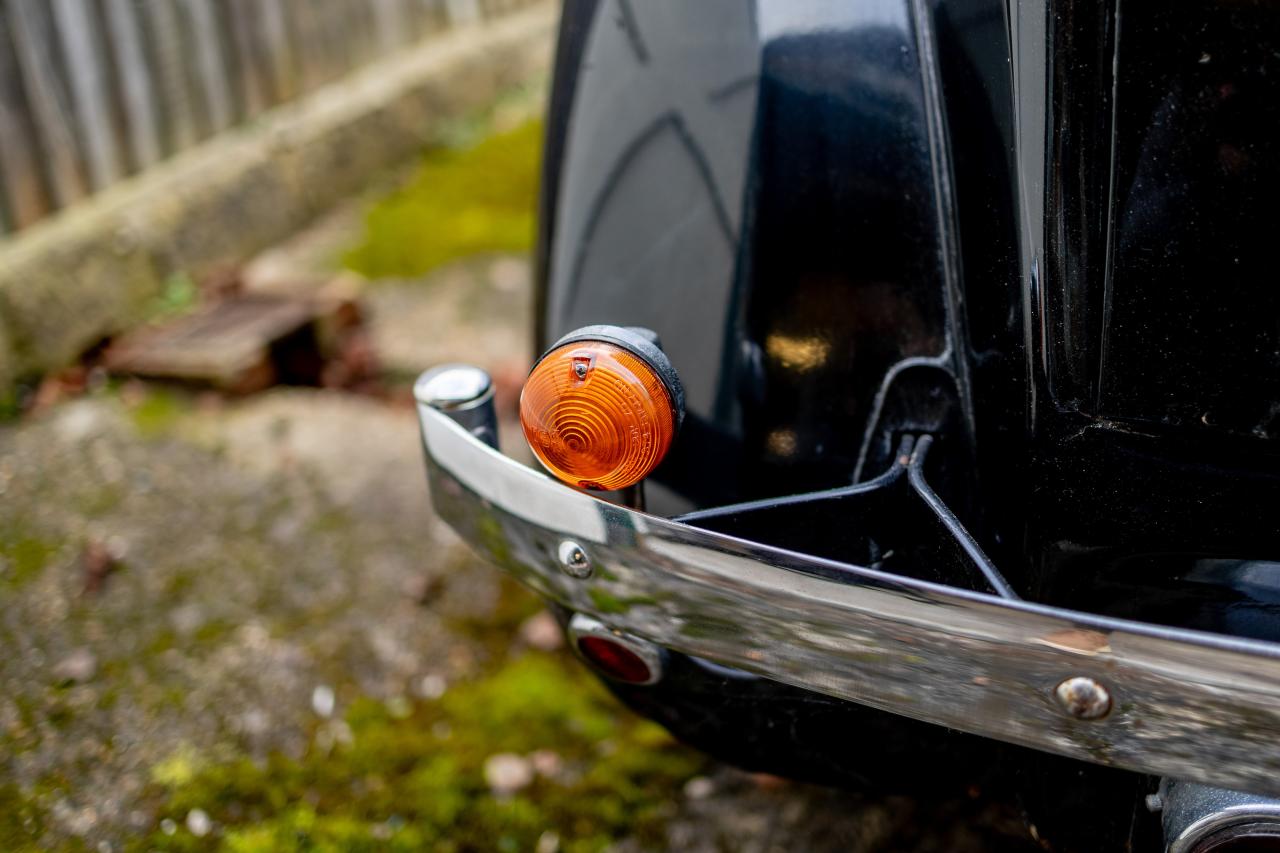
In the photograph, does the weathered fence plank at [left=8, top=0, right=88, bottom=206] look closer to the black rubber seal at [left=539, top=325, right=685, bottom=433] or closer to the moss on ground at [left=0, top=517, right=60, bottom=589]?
the moss on ground at [left=0, top=517, right=60, bottom=589]

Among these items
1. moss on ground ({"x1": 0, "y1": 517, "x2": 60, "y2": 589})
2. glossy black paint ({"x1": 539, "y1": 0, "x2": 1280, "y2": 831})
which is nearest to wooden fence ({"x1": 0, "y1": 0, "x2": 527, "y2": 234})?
moss on ground ({"x1": 0, "y1": 517, "x2": 60, "y2": 589})

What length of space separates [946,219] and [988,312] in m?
0.14

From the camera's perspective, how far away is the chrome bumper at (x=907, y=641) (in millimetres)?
947

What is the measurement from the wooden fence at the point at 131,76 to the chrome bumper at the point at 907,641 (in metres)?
2.47

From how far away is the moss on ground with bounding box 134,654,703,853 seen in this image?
1878mm

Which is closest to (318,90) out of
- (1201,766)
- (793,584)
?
(793,584)

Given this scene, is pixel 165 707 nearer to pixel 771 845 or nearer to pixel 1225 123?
pixel 771 845

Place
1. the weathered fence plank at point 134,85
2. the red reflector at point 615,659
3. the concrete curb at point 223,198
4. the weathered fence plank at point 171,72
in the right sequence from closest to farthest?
1. the red reflector at point 615,659
2. the concrete curb at point 223,198
3. the weathered fence plank at point 134,85
4. the weathered fence plank at point 171,72

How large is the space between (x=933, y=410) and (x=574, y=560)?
1.68ft

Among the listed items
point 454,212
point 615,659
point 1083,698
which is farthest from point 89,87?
point 1083,698

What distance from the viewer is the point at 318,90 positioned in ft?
14.1

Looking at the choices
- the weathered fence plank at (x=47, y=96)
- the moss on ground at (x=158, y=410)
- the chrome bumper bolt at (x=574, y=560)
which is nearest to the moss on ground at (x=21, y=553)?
the moss on ground at (x=158, y=410)

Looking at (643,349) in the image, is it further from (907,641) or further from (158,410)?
(158,410)

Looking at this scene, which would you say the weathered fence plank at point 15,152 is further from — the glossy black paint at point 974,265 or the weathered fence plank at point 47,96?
the glossy black paint at point 974,265
